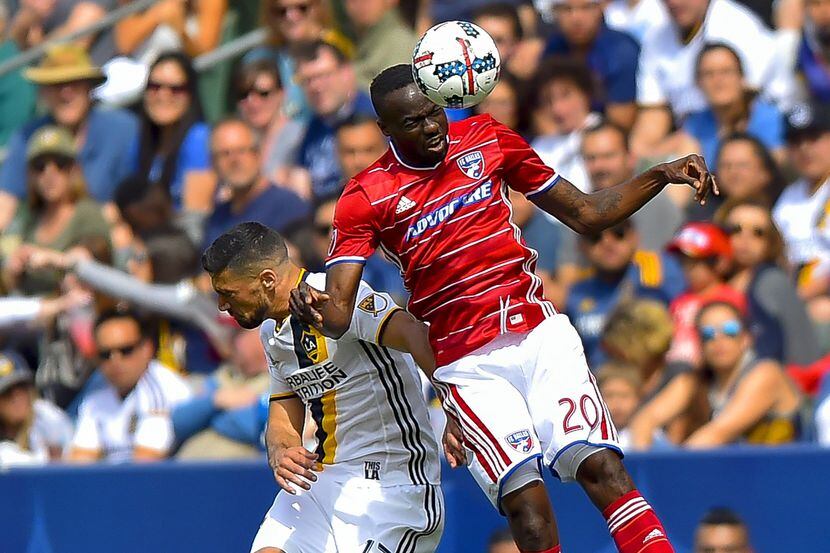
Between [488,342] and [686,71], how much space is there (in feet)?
16.2

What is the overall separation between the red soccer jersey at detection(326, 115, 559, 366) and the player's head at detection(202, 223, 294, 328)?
1.10 ft

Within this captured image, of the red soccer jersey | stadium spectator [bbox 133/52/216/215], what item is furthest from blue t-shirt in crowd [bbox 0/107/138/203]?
the red soccer jersey

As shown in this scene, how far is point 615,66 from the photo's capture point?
37.2 ft

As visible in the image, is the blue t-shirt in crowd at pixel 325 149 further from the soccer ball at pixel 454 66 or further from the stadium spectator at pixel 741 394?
the soccer ball at pixel 454 66

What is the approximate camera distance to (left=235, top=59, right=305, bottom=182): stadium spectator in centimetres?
1223

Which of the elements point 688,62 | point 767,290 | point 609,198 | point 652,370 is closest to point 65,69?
point 688,62

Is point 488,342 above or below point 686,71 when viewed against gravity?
below

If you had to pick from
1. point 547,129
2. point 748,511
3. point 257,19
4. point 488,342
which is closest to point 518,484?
point 488,342

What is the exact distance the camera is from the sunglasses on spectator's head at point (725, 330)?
9070 millimetres

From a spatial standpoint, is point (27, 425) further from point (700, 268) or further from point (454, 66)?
point (454, 66)

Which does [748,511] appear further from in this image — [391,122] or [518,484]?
[391,122]

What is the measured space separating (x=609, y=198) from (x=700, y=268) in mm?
2878

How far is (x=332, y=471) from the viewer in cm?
724

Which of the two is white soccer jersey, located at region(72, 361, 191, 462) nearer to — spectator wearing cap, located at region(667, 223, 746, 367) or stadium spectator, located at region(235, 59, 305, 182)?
stadium spectator, located at region(235, 59, 305, 182)
